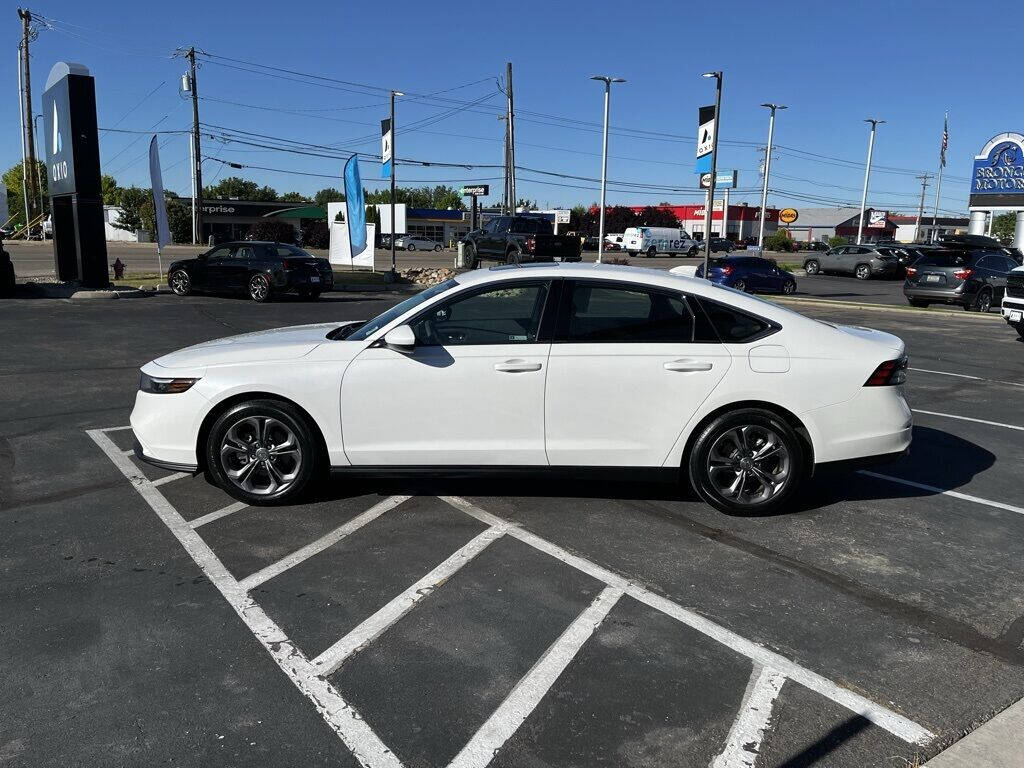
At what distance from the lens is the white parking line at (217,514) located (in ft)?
16.3

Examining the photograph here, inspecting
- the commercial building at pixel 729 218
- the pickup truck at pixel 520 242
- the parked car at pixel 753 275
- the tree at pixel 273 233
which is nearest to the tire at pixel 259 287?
the pickup truck at pixel 520 242

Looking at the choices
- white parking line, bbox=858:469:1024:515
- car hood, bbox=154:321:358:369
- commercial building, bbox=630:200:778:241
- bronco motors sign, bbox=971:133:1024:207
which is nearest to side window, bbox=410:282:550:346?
Answer: car hood, bbox=154:321:358:369

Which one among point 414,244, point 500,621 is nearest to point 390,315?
point 500,621

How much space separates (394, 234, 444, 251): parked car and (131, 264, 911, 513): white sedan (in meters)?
62.3

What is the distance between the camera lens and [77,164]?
20391 millimetres

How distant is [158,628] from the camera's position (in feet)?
12.0

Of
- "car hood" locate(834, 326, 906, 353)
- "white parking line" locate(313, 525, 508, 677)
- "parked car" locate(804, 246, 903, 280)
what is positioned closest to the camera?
"white parking line" locate(313, 525, 508, 677)

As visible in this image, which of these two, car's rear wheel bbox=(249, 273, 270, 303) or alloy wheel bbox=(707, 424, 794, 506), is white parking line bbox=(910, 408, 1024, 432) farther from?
car's rear wheel bbox=(249, 273, 270, 303)

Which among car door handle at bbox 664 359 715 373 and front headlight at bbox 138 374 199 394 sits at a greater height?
car door handle at bbox 664 359 715 373

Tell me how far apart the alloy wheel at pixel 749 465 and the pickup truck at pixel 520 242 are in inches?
932

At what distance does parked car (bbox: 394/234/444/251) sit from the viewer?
222 feet

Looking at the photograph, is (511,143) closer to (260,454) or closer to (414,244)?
(414,244)

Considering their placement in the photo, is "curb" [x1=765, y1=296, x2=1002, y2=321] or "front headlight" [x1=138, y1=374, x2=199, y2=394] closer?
"front headlight" [x1=138, y1=374, x2=199, y2=394]

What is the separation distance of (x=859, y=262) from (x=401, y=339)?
38.4m
